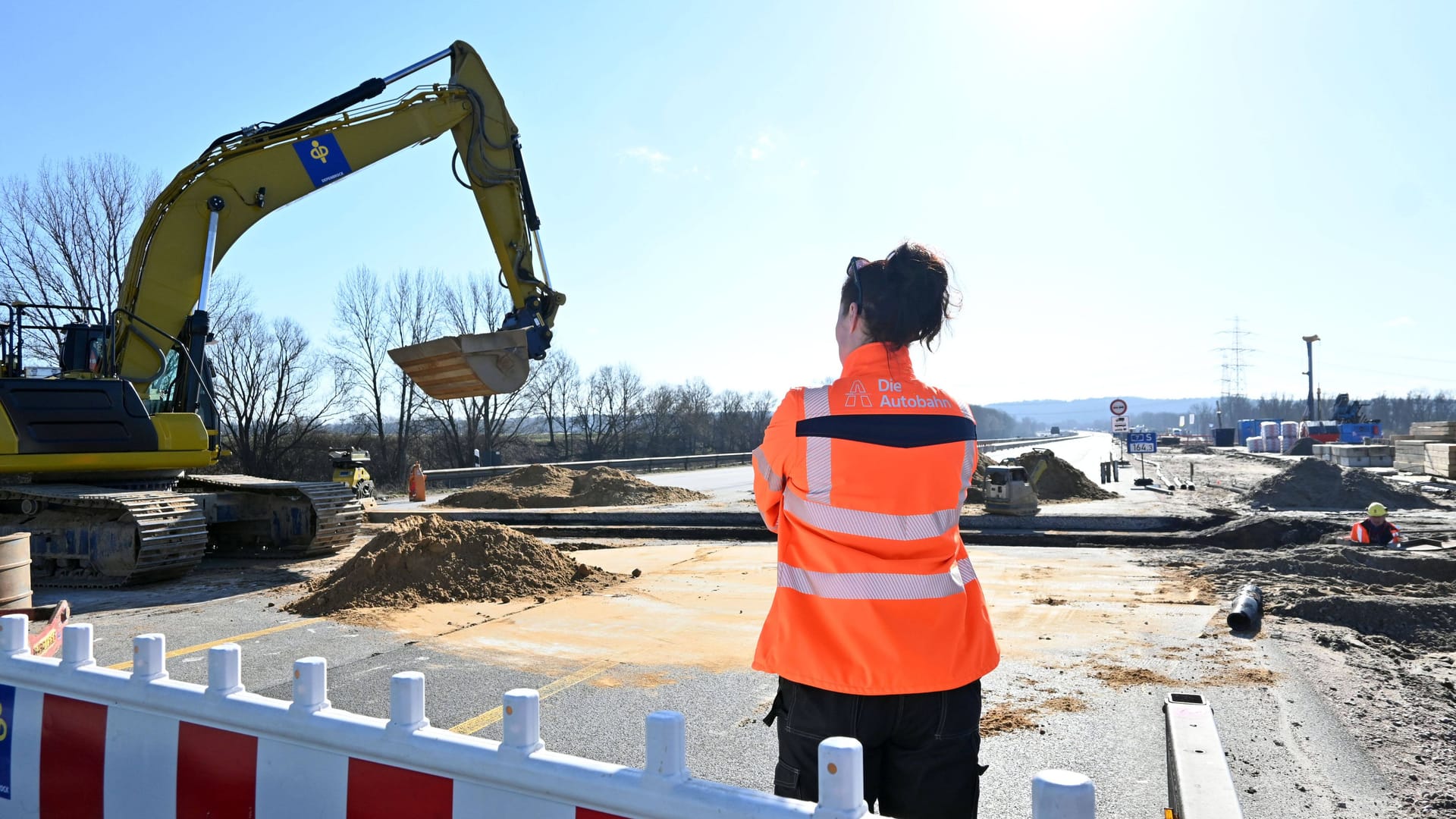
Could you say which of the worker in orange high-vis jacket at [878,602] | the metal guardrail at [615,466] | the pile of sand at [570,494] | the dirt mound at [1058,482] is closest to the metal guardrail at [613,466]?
the metal guardrail at [615,466]

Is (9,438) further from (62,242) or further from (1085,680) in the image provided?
(62,242)

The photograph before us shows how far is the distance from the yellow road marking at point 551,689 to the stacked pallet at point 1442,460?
30.0 m

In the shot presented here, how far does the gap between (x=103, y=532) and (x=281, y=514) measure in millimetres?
2485

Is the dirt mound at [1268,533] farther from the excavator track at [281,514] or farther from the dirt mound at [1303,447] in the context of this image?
the dirt mound at [1303,447]

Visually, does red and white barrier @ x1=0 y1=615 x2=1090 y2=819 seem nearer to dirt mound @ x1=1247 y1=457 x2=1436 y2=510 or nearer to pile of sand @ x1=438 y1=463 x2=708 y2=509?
pile of sand @ x1=438 y1=463 x2=708 y2=509

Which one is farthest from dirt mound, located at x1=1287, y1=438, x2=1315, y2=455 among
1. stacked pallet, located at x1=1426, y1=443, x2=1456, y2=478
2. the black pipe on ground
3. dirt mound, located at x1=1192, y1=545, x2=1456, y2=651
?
the black pipe on ground

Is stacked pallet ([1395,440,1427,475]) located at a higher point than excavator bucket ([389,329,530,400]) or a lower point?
lower

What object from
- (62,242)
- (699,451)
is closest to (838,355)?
(62,242)

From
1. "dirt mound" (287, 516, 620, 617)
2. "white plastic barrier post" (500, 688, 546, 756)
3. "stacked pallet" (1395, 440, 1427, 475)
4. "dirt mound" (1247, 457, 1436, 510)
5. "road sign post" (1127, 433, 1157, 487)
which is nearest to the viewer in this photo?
"white plastic barrier post" (500, 688, 546, 756)

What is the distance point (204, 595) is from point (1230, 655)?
371 inches

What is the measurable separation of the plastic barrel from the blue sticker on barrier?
155cm

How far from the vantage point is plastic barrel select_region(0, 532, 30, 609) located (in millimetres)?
4129

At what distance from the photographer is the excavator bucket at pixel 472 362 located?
11.2 m

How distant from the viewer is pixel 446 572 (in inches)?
357
